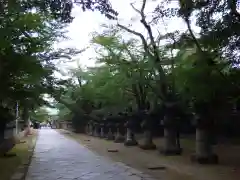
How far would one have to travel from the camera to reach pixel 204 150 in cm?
1518

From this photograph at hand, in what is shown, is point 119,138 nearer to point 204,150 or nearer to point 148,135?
point 148,135

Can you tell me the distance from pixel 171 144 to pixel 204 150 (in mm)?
3870

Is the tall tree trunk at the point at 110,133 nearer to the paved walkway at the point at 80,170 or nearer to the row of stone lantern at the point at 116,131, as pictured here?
the row of stone lantern at the point at 116,131

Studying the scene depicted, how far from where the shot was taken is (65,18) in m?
8.62

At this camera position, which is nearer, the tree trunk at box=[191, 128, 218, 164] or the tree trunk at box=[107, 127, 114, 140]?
the tree trunk at box=[191, 128, 218, 164]

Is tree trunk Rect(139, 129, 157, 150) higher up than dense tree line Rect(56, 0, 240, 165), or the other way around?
dense tree line Rect(56, 0, 240, 165)

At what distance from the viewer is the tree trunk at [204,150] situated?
1491cm

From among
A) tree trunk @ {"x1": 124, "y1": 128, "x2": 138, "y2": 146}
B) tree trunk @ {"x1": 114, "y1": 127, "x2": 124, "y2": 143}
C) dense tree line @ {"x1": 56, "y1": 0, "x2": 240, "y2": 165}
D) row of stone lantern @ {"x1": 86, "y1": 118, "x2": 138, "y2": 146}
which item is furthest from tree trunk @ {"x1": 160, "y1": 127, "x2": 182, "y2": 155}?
tree trunk @ {"x1": 114, "y1": 127, "x2": 124, "y2": 143}

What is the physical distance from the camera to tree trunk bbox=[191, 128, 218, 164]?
48.9 ft

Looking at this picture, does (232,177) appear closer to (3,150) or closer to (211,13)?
(211,13)

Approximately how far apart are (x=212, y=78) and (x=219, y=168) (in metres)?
2.98

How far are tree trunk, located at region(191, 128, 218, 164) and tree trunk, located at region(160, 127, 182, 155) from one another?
3.06m

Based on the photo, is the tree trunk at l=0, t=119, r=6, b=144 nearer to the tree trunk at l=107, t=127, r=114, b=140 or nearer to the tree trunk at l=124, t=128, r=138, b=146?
the tree trunk at l=124, t=128, r=138, b=146

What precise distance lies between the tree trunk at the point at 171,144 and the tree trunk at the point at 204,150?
3.06 meters
